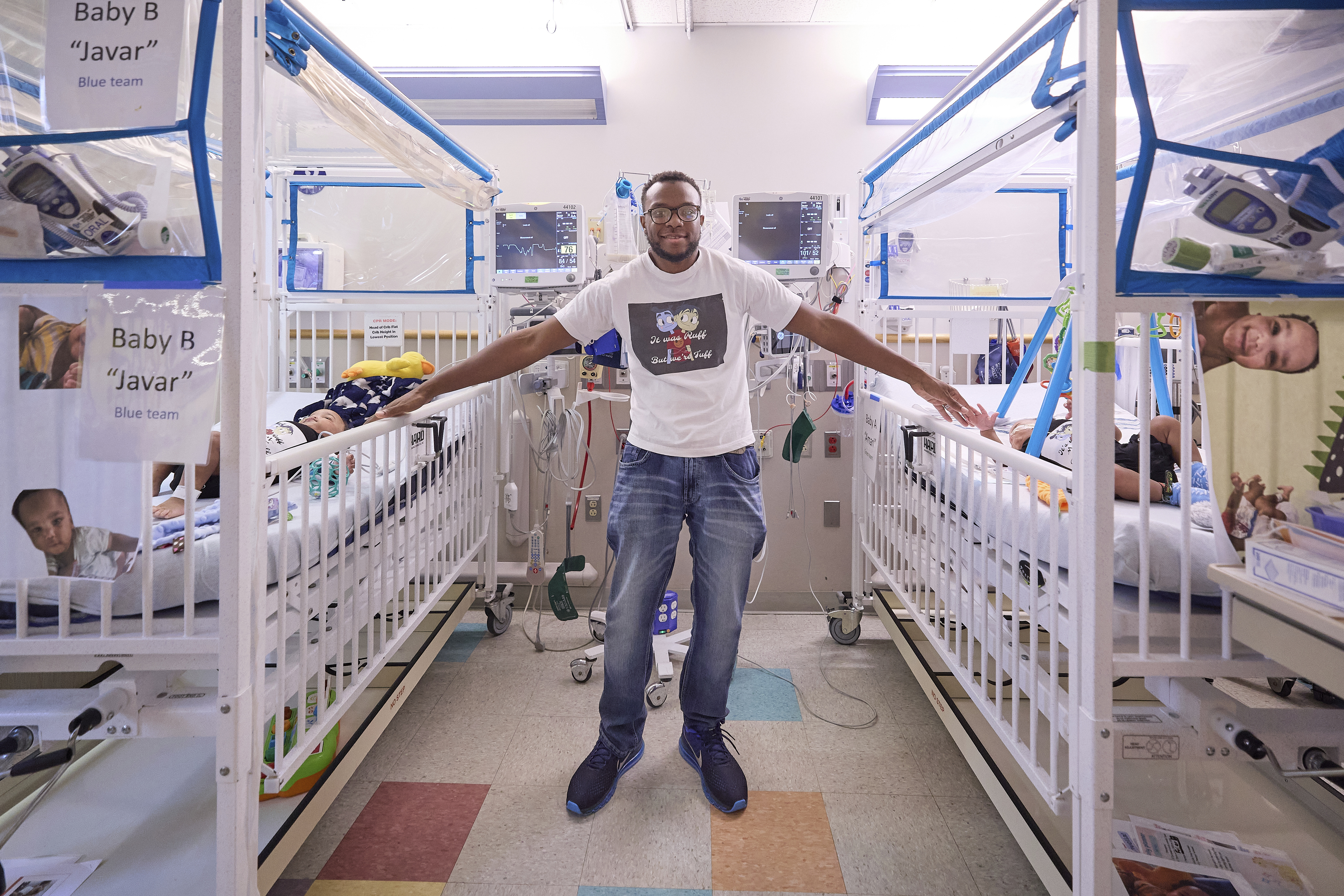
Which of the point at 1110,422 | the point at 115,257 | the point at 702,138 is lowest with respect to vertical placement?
the point at 1110,422

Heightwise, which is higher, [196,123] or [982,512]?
[196,123]

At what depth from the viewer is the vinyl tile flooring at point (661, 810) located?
150 centimetres

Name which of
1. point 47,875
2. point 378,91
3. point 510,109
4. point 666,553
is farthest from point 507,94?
point 47,875

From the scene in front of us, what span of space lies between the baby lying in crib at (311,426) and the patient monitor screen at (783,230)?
1263 millimetres

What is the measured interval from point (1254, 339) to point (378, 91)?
1.88m

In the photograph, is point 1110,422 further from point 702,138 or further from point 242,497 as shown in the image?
point 702,138

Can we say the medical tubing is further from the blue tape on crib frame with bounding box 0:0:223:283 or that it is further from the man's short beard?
the man's short beard

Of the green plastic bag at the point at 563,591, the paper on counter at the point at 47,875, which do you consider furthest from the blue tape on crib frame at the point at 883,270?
the paper on counter at the point at 47,875

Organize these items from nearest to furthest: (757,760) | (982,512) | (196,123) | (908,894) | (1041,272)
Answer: (196,123) → (908,894) → (982,512) → (757,760) → (1041,272)

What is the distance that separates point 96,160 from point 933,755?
2.23 metres

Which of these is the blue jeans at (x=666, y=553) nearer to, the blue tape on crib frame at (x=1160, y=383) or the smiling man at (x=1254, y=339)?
the smiling man at (x=1254, y=339)

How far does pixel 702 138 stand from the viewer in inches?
133

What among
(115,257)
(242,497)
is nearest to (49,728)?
(242,497)

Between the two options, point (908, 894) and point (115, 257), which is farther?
point (908, 894)
